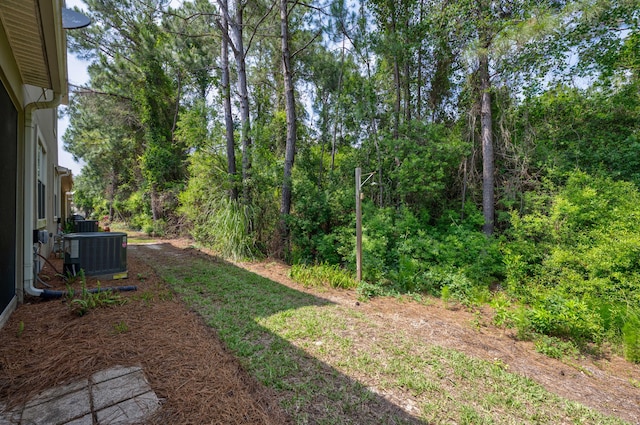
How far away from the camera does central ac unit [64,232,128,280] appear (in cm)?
420

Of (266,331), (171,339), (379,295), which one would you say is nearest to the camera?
(171,339)

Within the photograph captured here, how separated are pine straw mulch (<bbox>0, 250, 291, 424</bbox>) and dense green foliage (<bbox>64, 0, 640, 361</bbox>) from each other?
281 cm

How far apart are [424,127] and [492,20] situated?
8.90ft

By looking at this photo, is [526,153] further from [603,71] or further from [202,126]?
[202,126]

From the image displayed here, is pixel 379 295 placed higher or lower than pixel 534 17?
lower

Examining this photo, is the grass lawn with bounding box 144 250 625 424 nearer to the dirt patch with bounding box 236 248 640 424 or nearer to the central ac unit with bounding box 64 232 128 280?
the dirt patch with bounding box 236 248 640 424

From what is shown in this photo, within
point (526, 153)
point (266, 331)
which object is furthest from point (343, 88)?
point (266, 331)

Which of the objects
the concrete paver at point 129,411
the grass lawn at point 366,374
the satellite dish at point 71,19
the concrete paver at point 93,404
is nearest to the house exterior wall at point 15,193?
the satellite dish at point 71,19

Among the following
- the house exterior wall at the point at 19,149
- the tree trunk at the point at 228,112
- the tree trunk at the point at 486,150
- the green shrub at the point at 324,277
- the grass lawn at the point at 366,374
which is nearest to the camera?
the grass lawn at the point at 366,374

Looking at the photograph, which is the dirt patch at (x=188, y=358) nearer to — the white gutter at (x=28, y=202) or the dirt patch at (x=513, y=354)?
the dirt patch at (x=513, y=354)

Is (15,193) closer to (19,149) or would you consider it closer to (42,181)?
(19,149)

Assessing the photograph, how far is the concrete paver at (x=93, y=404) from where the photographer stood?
156 centimetres

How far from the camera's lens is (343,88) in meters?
8.58

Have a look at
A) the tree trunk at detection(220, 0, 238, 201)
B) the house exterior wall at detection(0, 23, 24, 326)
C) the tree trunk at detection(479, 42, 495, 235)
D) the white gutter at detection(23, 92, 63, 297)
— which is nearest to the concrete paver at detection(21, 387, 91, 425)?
the house exterior wall at detection(0, 23, 24, 326)
